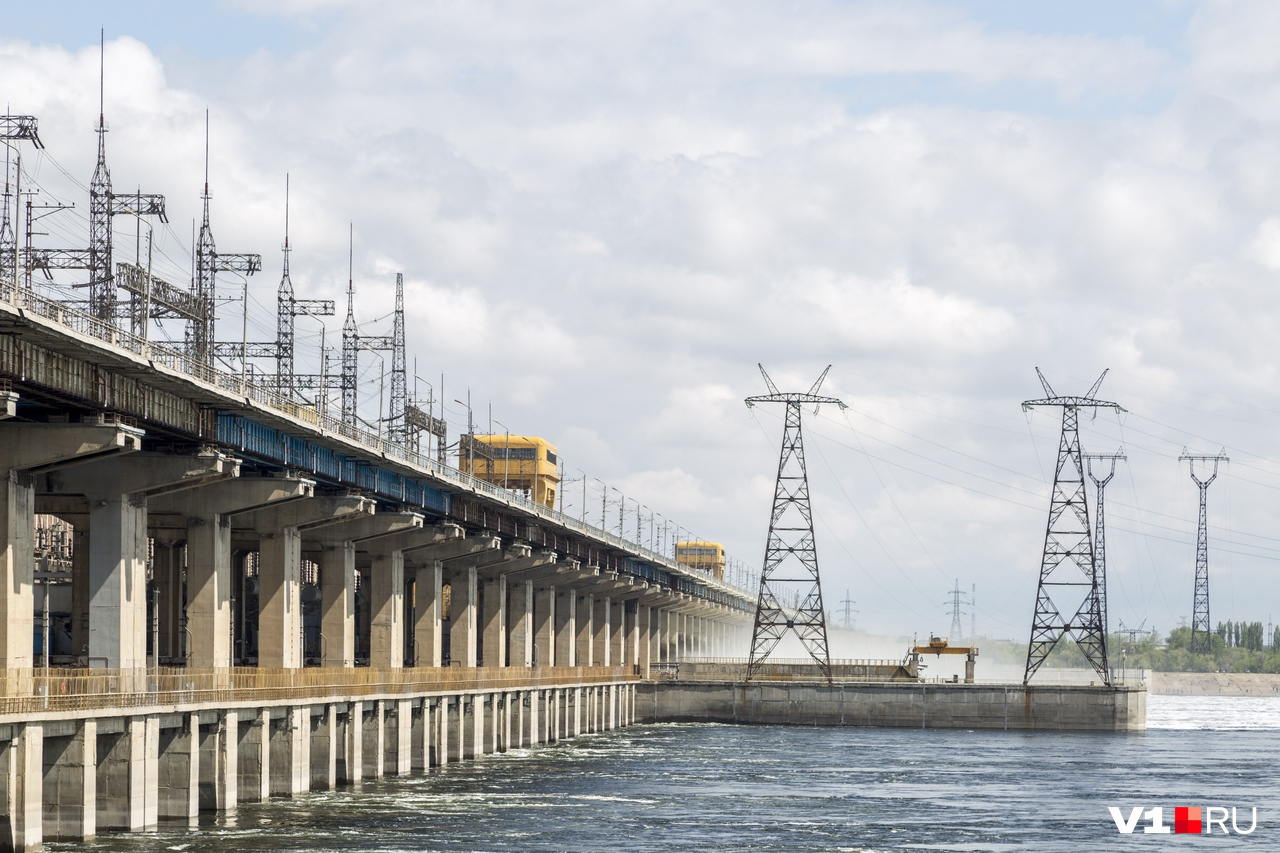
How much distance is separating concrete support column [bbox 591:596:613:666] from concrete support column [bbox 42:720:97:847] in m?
96.2

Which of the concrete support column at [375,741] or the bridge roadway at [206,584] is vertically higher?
the bridge roadway at [206,584]

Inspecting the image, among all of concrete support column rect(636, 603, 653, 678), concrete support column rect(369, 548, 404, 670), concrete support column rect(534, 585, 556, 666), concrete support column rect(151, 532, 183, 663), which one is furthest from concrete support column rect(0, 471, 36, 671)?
concrete support column rect(636, 603, 653, 678)

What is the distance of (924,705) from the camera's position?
132 m

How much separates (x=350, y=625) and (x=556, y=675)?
116 feet

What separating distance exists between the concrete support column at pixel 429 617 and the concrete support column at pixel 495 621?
10104 mm

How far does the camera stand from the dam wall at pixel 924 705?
130m

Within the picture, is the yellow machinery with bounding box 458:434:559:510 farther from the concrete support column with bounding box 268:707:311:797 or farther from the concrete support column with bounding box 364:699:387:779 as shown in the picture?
the concrete support column with bounding box 268:707:311:797

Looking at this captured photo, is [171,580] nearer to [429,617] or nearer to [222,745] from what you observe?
[429,617]

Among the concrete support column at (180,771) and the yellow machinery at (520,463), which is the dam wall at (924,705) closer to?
the yellow machinery at (520,463)

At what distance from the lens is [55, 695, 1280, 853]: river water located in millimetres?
56438

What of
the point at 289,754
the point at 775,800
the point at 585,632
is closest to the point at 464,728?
the point at 775,800

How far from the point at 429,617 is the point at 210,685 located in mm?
37488

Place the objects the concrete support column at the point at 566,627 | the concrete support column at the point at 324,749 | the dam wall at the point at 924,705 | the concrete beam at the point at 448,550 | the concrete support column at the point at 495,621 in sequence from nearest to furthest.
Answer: the concrete support column at the point at 324,749 → the concrete beam at the point at 448,550 → the concrete support column at the point at 495,621 → the dam wall at the point at 924,705 → the concrete support column at the point at 566,627

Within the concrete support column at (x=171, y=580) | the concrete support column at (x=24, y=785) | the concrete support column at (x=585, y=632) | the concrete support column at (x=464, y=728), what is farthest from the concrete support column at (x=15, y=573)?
the concrete support column at (x=585, y=632)
